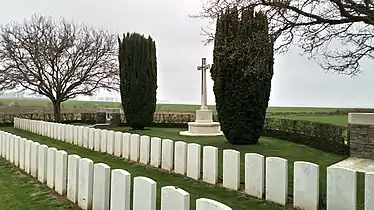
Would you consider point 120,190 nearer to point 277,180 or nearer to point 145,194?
point 145,194

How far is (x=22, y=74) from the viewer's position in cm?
2744

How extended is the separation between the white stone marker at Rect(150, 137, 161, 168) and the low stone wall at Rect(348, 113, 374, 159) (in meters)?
6.10

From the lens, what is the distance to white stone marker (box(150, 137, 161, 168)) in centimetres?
978

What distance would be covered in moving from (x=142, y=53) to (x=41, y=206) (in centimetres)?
1815

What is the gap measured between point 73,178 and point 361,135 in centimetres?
886

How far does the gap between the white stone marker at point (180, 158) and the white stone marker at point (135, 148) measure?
5.93 feet

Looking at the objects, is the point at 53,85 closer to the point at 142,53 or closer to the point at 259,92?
the point at 142,53

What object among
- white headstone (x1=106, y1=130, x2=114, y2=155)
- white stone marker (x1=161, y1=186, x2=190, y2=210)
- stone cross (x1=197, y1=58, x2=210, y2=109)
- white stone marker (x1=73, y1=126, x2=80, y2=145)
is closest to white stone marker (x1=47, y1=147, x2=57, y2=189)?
white stone marker (x1=161, y1=186, x2=190, y2=210)

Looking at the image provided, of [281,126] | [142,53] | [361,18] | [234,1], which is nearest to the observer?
[361,18]

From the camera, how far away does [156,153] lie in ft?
32.3

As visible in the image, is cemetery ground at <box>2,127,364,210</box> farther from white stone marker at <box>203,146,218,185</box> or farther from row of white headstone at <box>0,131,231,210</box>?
row of white headstone at <box>0,131,231,210</box>

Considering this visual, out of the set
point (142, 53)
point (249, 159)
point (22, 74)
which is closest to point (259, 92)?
point (249, 159)

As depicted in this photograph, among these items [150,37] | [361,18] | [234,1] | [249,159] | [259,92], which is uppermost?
[150,37]

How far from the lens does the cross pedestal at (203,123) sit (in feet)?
62.0
